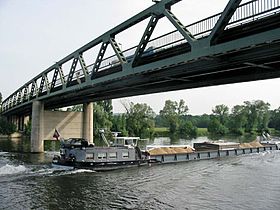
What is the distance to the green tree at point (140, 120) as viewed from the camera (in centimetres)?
9838

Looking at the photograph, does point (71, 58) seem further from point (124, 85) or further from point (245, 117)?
point (245, 117)

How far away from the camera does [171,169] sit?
3444 centimetres

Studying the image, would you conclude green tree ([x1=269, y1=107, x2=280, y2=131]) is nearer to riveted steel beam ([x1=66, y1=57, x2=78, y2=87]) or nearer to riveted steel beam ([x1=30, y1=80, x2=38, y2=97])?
riveted steel beam ([x1=30, y1=80, x2=38, y2=97])

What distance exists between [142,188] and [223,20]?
43.5 ft

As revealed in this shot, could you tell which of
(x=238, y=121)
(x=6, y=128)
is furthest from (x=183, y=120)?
(x=6, y=128)

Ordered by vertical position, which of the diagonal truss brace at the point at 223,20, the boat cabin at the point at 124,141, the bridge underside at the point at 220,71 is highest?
the diagonal truss brace at the point at 223,20

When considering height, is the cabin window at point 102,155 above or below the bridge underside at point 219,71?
below

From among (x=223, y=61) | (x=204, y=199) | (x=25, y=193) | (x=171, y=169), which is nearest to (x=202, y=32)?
(x=223, y=61)

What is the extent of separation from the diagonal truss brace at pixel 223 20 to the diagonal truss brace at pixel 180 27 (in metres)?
1.69

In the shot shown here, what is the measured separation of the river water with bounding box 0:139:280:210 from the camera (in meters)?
19.6

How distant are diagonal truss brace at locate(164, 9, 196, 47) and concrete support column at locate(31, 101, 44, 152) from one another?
117 feet

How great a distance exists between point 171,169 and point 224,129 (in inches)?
3570

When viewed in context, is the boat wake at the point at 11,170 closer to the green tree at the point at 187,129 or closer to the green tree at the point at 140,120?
the green tree at the point at 140,120

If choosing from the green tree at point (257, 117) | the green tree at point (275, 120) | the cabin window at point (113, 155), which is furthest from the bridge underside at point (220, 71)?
the green tree at point (275, 120)
